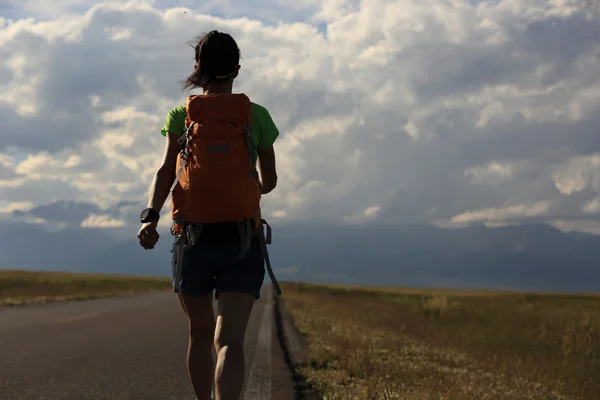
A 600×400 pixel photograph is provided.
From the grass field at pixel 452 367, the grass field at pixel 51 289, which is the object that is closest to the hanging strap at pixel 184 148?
the grass field at pixel 452 367

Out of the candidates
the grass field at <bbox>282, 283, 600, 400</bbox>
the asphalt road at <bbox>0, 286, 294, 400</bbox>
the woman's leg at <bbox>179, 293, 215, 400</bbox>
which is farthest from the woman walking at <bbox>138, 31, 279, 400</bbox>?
the asphalt road at <bbox>0, 286, 294, 400</bbox>

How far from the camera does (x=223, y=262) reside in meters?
3.63

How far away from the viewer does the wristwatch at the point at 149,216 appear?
3.75 meters

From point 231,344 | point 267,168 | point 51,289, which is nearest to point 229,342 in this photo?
point 231,344

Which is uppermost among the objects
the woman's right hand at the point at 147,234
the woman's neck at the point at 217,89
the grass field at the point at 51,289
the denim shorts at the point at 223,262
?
the woman's neck at the point at 217,89

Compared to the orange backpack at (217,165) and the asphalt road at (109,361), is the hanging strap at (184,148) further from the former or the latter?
the asphalt road at (109,361)

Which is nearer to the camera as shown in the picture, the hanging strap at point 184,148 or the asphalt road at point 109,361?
the hanging strap at point 184,148

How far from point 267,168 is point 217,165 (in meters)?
0.44

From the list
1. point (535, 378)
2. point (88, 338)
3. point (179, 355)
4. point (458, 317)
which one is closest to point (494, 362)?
point (535, 378)

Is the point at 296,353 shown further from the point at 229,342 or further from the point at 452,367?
the point at 229,342

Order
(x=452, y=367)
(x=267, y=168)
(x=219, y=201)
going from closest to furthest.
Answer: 1. (x=219, y=201)
2. (x=267, y=168)
3. (x=452, y=367)

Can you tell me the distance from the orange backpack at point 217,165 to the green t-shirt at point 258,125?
103mm

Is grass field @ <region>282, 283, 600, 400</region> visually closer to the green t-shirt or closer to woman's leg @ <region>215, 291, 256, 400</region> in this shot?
woman's leg @ <region>215, 291, 256, 400</region>

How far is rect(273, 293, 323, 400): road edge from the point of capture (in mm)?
6715
